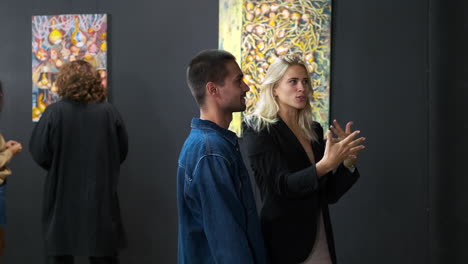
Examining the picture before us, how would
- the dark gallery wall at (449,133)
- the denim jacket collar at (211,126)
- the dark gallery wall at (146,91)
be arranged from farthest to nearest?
1. the dark gallery wall at (146,91)
2. the dark gallery wall at (449,133)
3. the denim jacket collar at (211,126)

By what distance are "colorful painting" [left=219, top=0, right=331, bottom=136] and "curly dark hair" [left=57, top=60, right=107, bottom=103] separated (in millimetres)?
1000

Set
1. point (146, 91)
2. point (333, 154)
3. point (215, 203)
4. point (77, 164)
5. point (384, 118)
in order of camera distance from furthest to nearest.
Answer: point (146, 91), point (384, 118), point (77, 164), point (333, 154), point (215, 203)

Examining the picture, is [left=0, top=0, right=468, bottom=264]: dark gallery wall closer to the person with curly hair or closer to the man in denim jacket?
the person with curly hair

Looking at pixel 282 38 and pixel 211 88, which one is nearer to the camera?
pixel 211 88

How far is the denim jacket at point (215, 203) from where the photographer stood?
176 cm

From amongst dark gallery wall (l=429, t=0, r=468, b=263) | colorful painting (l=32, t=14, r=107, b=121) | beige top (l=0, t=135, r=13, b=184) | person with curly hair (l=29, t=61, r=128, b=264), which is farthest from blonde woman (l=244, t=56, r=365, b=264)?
colorful painting (l=32, t=14, r=107, b=121)

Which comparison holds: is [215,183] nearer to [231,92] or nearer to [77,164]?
[231,92]

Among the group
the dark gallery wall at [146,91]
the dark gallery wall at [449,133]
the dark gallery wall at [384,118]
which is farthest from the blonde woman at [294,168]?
the dark gallery wall at [146,91]

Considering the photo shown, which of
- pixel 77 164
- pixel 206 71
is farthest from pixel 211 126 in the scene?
pixel 77 164

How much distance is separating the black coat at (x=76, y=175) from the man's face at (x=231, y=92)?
1.87m

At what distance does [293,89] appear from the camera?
2662 mm

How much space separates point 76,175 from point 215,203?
83.6 inches

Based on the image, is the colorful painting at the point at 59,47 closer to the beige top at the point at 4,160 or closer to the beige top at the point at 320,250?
the beige top at the point at 4,160

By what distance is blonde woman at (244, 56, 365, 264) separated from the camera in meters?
2.35
